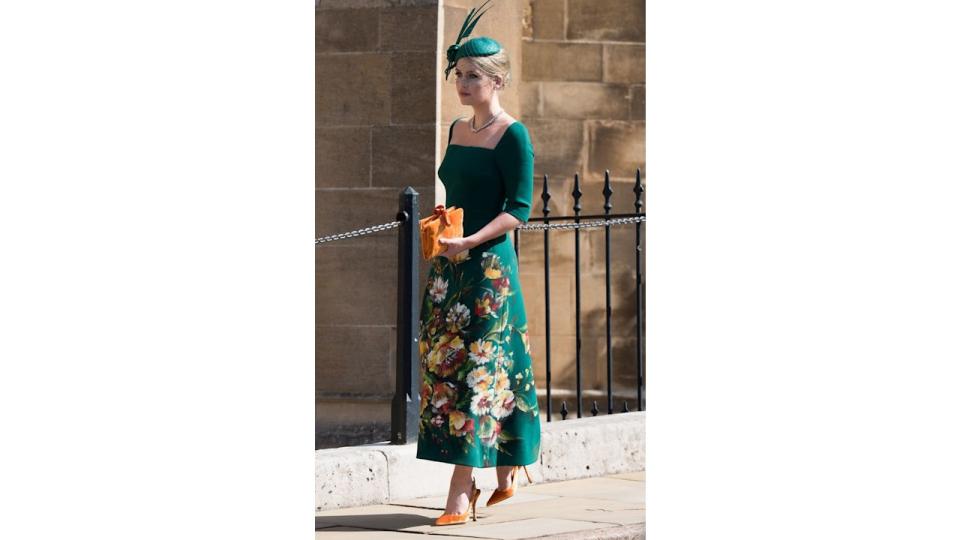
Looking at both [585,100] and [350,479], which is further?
[585,100]


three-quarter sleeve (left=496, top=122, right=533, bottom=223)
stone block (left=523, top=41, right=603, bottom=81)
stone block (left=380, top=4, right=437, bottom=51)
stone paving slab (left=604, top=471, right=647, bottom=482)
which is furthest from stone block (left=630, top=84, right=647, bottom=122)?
three-quarter sleeve (left=496, top=122, right=533, bottom=223)

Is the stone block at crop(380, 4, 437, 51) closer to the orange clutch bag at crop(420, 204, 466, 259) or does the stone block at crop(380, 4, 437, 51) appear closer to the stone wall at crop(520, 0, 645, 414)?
the stone wall at crop(520, 0, 645, 414)

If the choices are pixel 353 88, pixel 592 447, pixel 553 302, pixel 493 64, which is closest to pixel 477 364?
pixel 493 64

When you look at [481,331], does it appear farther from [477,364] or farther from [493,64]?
[493,64]

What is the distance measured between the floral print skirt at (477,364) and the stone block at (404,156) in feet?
7.40

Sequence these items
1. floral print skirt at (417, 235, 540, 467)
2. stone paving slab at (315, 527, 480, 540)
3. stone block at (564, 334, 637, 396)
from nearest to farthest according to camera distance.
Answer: stone paving slab at (315, 527, 480, 540)
floral print skirt at (417, 235, 540, 467)
stone block at (564, 334, 637, 396)

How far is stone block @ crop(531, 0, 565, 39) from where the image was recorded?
10367 millimetres

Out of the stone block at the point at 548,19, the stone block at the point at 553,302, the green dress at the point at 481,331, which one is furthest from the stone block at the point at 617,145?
the green dress at the point at 481,331

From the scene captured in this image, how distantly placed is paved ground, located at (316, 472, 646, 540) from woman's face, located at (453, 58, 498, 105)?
1.55 metres

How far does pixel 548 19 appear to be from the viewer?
1038cm

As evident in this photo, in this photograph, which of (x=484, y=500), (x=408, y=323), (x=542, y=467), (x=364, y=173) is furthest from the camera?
(x=364, y=173)

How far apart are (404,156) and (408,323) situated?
5.53 ft

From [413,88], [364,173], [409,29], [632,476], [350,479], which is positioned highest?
[409,29]

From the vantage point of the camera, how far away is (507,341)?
6.38 m
